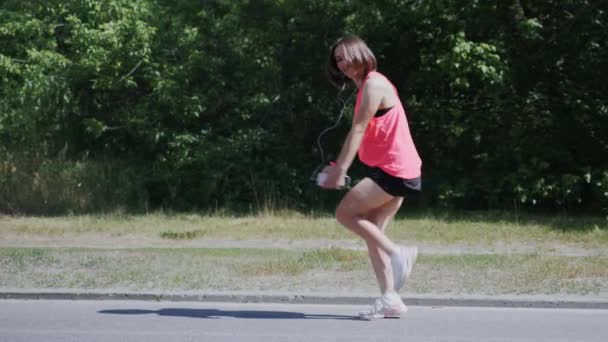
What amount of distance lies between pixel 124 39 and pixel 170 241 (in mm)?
5099

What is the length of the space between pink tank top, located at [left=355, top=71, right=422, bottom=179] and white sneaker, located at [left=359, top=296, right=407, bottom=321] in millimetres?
1001

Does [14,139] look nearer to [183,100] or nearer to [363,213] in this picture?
[183,100]

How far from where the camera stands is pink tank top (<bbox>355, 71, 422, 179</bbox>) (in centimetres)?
630

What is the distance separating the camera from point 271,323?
22.2 feet

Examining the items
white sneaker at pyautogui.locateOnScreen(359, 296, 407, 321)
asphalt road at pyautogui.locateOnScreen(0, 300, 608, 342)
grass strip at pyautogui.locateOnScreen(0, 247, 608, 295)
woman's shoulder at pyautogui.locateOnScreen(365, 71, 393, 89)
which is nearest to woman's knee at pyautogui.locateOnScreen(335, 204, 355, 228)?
white sneaker at pyautogui.locateOnScreen(359, 296, 407, 321)

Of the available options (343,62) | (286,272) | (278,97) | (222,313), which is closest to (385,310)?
(222,313)

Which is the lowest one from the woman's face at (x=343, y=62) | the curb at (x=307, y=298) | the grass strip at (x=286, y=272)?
the curb at (x=307, y=298)

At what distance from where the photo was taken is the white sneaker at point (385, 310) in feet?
21.6

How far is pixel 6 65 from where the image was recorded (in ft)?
53.8

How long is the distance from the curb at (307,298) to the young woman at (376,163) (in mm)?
978

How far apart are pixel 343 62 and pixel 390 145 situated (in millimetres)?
714

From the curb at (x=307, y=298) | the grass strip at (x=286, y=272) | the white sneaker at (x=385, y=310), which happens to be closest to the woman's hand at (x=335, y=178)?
the white sneaker at (x=385, y=310)

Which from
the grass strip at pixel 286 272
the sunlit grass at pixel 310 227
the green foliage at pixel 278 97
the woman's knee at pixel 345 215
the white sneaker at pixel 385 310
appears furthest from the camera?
the green foliage at pixel 278 97

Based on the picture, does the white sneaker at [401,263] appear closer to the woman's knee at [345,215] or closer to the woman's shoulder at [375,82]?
the woman's knee at [345,215]
